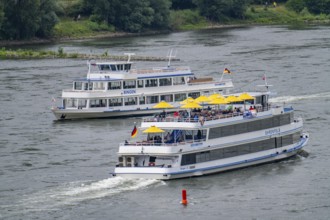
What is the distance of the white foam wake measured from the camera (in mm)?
63375

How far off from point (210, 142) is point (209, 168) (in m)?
1.73

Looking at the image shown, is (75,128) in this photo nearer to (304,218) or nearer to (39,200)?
(39,200)

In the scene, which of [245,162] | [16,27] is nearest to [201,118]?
[245,162]

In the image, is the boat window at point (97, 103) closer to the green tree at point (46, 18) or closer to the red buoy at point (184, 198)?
the red buoy at point (184, 198)

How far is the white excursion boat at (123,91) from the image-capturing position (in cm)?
10031

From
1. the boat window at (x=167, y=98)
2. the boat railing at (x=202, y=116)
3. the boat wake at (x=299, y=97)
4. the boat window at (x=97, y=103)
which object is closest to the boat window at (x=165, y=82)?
the boat window at (x=167, y=98)

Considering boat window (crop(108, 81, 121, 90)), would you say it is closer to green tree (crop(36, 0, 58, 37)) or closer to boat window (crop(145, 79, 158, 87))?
boat window (crop(145, 79, 158, 87))

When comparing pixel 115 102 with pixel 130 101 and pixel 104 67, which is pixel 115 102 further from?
pixel 104 67

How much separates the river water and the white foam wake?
61 millimetres

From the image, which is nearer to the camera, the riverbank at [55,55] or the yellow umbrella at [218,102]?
the yellow umbrella at [218,102]

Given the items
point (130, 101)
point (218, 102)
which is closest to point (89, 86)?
→ point (130, 101)

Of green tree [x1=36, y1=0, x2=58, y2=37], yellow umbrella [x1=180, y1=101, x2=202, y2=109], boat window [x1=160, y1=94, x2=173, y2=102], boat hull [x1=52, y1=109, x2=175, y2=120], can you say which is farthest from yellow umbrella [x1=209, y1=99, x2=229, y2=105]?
green tree [x1=36, y1=0, x2=58, y2=37]

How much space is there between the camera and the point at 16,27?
18362 cm

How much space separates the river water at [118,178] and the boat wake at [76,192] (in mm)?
61
